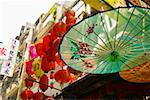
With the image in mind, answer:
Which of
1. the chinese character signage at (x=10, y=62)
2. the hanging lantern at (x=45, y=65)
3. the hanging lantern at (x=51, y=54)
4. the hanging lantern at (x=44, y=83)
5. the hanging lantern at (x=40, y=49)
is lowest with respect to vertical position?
the hanging lantern at (x=44, y=83)

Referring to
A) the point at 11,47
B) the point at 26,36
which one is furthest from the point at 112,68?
the point at 26,36

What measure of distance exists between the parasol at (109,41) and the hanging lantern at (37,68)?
9.02ft

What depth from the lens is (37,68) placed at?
33.6ft

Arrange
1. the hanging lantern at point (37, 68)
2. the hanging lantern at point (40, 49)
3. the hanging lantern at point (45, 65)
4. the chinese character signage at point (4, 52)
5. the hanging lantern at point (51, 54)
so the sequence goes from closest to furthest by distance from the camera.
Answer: the hanging lantern at point (51, 54) → the hanging lantern at point (45, 65) → the hanging lantern at point (40, 49) → the hanging lantern at point (37, 68) → the chinese character signage at point (4, 52)

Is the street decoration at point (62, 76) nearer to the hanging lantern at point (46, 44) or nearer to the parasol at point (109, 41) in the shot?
the hanging lantern at point (46, 44)

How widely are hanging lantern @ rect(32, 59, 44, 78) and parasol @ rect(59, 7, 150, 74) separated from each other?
2.75m

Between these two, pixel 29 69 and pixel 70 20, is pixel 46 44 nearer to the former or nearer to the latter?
pixel 70 20

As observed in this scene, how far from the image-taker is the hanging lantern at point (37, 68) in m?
9.98

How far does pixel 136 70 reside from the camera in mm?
7715

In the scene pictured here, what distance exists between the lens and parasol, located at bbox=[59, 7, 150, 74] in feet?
19.2

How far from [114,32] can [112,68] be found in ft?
4.48

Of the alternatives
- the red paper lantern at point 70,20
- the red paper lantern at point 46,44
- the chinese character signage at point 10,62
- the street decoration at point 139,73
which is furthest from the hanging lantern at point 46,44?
the chinese character signage at point 10,62

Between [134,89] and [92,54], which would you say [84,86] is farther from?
[92,54]

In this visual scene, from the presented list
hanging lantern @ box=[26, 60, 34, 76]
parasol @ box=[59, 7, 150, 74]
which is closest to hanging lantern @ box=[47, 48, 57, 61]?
hanging lantern @ box=[26, 60, 34, 76]
